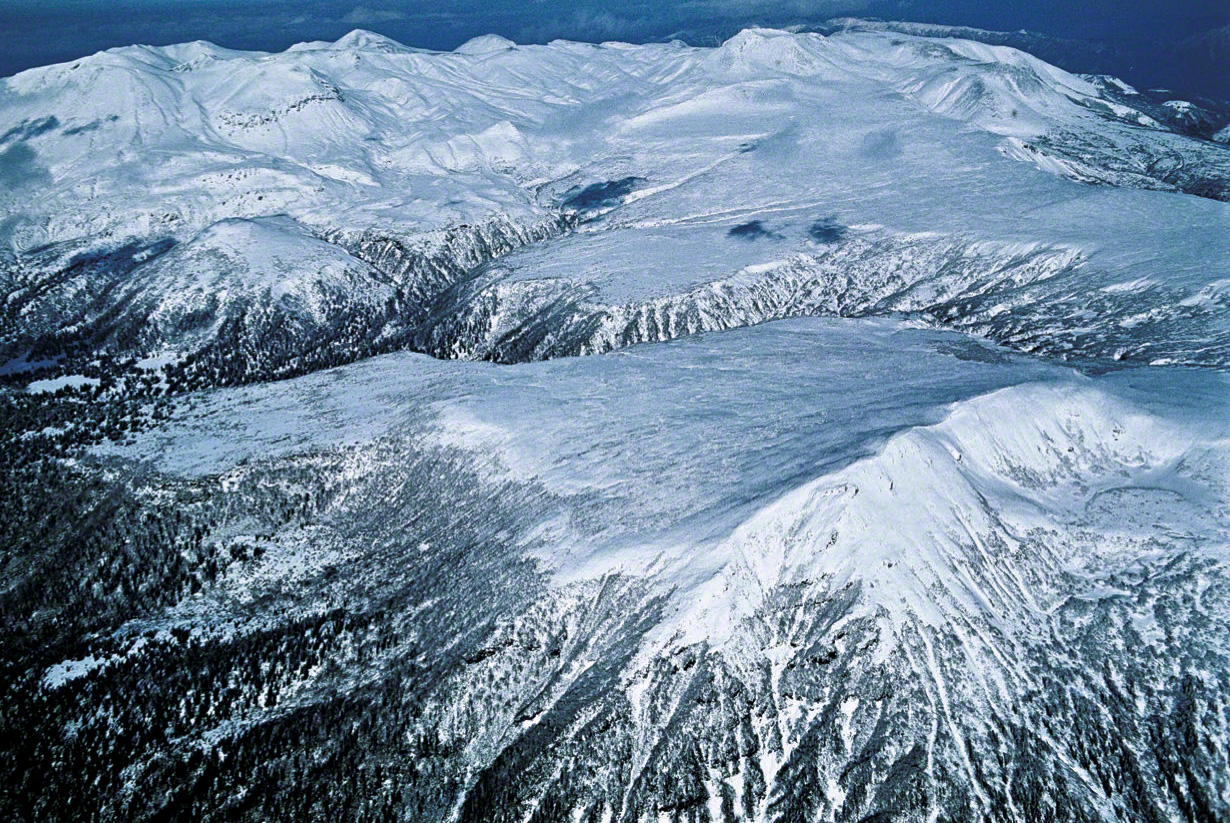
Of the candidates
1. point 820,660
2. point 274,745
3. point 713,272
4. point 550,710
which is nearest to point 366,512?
point 274,745

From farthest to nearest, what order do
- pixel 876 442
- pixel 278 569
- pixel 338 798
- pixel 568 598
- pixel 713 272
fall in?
1. pixel 713 272
2. pixel 278 569
3. pixel 876 442
4. pixel 568 598
5. pixel 338 798

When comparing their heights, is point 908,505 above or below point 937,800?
above

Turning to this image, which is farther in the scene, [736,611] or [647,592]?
[647,592]

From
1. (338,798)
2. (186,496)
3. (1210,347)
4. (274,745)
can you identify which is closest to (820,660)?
(338,798)

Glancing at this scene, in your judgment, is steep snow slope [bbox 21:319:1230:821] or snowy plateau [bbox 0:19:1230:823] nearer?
steep snow slope [bbox 21:319:1230:821]

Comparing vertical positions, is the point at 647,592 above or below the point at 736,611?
above

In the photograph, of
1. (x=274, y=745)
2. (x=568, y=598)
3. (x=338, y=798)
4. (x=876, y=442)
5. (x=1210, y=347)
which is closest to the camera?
(x=338, y=798)

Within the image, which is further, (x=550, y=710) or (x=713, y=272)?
(x=713, y=272)

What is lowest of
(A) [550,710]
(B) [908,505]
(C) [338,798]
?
(C) [338,798]

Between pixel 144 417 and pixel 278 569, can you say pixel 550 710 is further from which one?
pixel 144 417

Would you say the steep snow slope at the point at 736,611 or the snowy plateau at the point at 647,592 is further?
the snowy plateau at the point at 647,592
